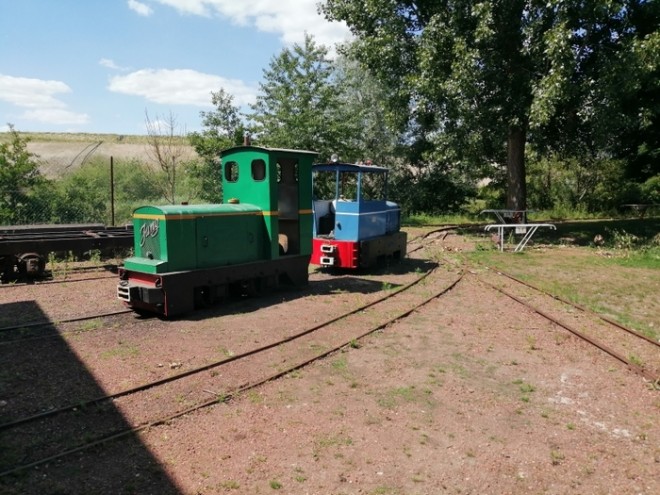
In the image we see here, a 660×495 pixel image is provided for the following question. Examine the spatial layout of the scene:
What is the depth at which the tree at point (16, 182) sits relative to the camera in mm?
15656

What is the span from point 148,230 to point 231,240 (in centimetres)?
146

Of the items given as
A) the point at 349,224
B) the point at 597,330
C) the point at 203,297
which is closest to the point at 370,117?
the point at 349,224

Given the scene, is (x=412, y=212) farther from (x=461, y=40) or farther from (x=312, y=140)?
(x=461, y=40)

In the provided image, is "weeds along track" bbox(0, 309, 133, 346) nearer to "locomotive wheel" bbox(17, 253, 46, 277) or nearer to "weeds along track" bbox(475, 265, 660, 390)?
"locomotive wheel" bbox(17, 253, 46, 277)

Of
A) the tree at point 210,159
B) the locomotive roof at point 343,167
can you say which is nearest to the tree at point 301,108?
the tree at point 210,159

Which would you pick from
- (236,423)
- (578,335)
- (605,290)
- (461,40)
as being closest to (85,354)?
(236,423)

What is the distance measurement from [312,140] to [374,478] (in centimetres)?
1925

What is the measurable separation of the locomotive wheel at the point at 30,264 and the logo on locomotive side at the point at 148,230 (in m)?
3.58

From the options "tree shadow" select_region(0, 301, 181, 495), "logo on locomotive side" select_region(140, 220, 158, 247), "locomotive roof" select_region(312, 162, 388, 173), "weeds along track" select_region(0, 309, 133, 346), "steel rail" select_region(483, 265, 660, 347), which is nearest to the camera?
"tree shadow" select_region(0, 301, 181, 495)

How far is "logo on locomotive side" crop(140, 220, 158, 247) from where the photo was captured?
831 centimetres

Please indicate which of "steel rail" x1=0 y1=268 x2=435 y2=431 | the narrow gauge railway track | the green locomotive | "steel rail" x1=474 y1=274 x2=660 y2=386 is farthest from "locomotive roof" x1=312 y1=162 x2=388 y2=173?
the narrow gauge railway track

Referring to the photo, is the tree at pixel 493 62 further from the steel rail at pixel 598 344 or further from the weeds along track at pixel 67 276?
the weeds along track at pixel 67 276

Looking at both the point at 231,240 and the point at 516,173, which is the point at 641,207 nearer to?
the point at 516,173

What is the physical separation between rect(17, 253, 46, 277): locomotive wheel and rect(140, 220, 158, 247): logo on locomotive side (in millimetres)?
3580
